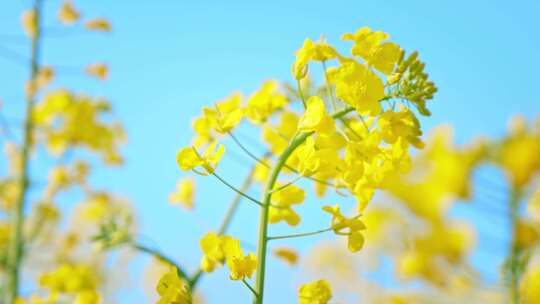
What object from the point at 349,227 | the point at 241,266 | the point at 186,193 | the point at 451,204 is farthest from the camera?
the point at 451,204

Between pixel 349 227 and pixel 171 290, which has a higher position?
pixel 349 227

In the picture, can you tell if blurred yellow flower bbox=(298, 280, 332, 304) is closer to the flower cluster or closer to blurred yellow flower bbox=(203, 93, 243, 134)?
the flower cluster

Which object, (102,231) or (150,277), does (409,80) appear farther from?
(150,277)

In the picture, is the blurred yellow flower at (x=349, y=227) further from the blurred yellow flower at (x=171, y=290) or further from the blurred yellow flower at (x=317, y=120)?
the blurred yellow flower at (x=171, y=290)

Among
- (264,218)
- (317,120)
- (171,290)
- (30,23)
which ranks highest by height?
(30,23)

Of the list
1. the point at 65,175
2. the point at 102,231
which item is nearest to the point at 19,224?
the point at 65,175

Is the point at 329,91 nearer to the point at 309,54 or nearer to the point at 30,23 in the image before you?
the point at 309,54

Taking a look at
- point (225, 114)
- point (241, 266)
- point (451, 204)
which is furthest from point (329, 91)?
point (451, 204)

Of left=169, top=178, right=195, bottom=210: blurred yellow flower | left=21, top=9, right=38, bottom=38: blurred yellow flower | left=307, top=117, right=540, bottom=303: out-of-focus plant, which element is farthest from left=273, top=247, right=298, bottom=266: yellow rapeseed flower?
left=21, top=9, right=38, bottom=38: blurred yellow flower
